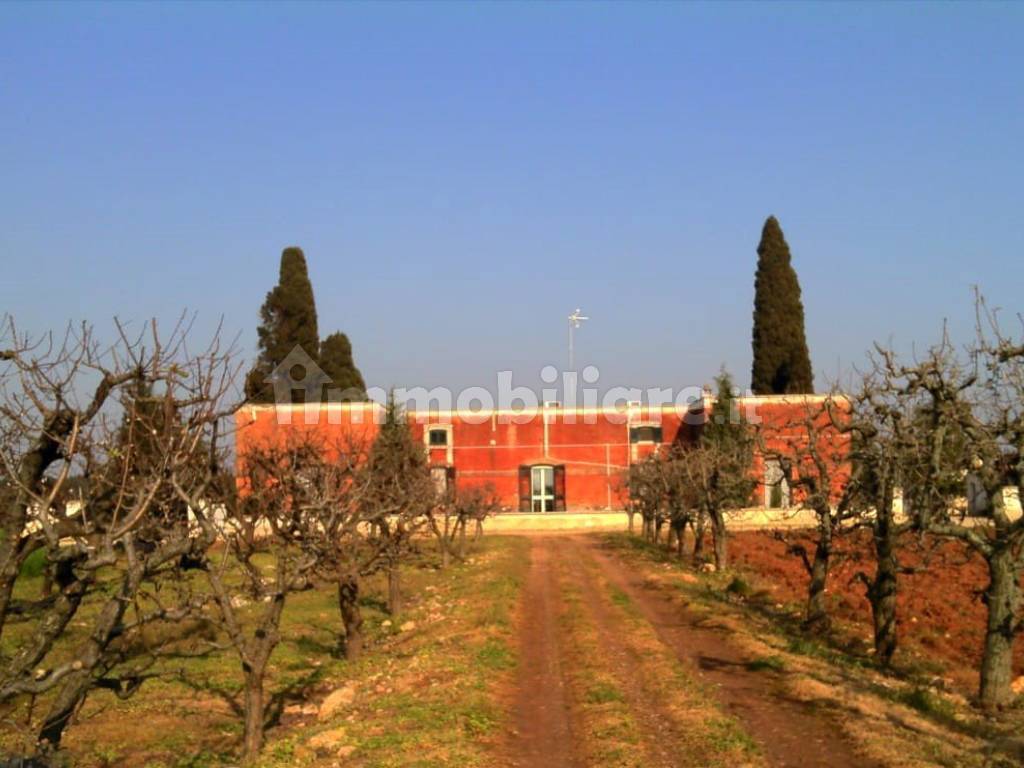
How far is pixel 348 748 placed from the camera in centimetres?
1130

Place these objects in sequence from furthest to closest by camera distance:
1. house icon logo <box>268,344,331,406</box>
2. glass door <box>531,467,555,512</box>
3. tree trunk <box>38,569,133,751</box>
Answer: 1. glass door <box>531,467,555,512</box>
2. house icon logo <box>268,344,331,406</box>
3. tree trunk <box>38,569,133,751</box>

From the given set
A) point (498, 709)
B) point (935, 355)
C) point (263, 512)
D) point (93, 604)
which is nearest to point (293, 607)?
point (93, 604)

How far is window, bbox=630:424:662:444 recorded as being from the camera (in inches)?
2245

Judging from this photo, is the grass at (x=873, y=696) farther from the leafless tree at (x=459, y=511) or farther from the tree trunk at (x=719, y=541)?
the leafless tree at (x=459, y=511)

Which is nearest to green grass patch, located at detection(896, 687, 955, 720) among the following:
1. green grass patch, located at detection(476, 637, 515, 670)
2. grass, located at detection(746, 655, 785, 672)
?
grass, located at detection(746, 655, 785, 672)

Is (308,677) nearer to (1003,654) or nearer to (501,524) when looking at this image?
(1003,654)

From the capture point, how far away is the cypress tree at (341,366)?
56.0 meters

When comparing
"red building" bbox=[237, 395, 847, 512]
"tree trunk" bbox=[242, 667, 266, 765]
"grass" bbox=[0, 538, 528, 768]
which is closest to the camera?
"grass" bbox=[0, 538, 528, 768]

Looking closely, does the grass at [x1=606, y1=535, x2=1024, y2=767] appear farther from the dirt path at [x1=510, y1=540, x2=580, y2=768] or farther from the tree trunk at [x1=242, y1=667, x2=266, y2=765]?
the tree trunk at [x1=242, y1=667, x2=266, y2=765]

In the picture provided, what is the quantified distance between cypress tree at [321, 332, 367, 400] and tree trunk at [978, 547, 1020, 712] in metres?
44.4

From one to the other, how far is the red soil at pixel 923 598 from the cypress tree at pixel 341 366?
25.9 metres

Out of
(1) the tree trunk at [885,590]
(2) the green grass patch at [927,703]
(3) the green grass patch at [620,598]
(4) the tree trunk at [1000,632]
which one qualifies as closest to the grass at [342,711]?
(3) the green grass patch at [620,598]

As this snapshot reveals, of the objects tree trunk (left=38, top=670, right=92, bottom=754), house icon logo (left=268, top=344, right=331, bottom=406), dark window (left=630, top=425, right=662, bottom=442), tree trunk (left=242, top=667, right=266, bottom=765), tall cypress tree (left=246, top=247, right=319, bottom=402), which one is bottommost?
tree trunk (left=242, top=667, right=266, bottom=765)

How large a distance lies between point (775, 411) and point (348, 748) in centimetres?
4197
